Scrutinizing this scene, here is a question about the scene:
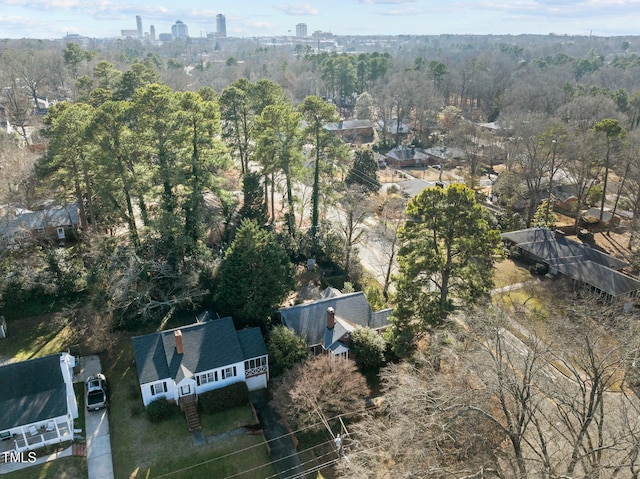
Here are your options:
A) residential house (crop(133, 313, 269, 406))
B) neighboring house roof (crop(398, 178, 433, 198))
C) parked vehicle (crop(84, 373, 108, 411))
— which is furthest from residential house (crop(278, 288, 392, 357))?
neighboring house roof (crop(398, 178, 433, 198))

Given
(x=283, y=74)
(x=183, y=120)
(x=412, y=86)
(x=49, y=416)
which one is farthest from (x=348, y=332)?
(x=283, y=74)

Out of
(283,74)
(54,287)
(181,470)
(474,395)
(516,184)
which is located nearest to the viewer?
(474,395)

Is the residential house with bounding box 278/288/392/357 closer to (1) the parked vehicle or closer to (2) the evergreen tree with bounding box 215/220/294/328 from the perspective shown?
(2) the evergreen tree with bounding box 215/220/294/328

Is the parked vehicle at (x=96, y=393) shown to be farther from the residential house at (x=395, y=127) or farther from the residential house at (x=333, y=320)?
the residential house at (x=395, y=127)

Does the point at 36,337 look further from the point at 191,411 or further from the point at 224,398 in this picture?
the point at 224,398

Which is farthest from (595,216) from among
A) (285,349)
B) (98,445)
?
(98,445)

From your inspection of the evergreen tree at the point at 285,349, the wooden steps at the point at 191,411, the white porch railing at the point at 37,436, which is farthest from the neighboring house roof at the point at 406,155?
the white porch railing at the point at 37,436

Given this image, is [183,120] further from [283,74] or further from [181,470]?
[283,74]
